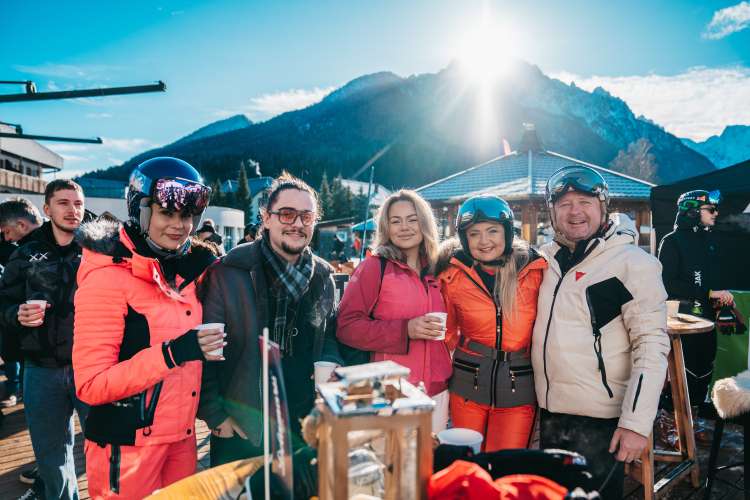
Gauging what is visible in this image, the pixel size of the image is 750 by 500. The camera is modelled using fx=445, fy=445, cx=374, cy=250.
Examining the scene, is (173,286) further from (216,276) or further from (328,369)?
(328,369)

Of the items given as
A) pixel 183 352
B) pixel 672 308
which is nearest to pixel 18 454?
pixel 183 352

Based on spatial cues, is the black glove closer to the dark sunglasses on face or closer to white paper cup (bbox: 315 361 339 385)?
white paper cup (bbox: 315 361 339 385)

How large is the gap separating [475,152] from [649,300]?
462 feet

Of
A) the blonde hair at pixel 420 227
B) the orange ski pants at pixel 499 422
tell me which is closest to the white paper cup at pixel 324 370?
the blonde hair at pixel 420 227

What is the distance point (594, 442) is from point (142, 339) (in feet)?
7.60

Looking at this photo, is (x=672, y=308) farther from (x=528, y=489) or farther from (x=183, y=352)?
(x=183, y=352)

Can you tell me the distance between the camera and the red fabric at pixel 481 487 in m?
1.03

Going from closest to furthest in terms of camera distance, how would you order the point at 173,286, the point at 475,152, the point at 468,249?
the point at 173,286 < the point at 468,249 < the point at 475,152

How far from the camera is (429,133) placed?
500 feet

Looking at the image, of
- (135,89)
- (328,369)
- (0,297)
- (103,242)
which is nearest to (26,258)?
(0,297)

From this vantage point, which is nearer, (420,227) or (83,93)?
(420,227)

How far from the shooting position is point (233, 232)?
39250 millimetres

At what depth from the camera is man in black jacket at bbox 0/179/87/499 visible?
290 centimetres

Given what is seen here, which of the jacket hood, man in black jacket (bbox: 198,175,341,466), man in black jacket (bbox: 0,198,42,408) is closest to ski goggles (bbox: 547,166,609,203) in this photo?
man in black jacket (bbox: 198,175,341,466)
